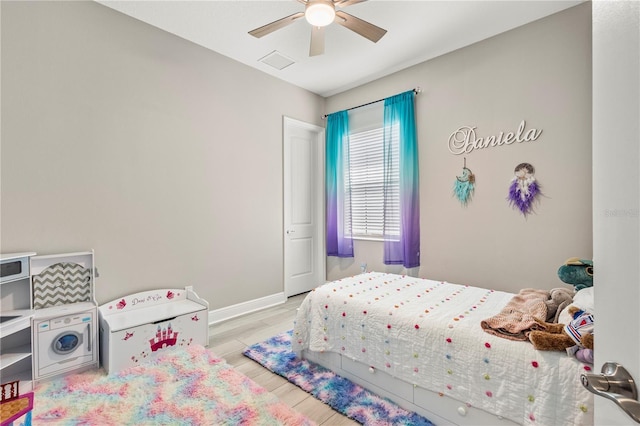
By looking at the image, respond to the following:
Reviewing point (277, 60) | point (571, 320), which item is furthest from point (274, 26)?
point (571, 320)

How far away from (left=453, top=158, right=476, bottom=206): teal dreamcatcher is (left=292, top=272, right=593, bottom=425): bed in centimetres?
100

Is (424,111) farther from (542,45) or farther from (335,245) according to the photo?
(335,245)

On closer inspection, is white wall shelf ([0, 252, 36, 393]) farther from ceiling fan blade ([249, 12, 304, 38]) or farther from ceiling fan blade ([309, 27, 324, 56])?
ceiling fan blade ([309, 27, 324, 56])

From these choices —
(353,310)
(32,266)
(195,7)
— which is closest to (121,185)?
(32,266)

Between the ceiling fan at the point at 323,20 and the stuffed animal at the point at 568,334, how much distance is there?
2.05 m

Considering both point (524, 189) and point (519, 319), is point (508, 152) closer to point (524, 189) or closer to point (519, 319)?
point (524, 189)

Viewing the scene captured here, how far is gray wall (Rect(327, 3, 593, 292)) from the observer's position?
2443 millimetres

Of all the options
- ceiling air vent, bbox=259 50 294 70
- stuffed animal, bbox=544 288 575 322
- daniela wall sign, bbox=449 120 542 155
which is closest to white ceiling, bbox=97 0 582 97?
ceiling air vent, bbox=259 50 294 70

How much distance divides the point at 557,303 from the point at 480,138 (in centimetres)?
174

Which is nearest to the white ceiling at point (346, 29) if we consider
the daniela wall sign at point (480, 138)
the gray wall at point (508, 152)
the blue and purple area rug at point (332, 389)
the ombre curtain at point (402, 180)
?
the gray wall at point (508, 152)

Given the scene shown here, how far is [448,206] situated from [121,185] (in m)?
3.10

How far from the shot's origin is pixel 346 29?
2.80 metres

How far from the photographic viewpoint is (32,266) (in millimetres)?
2143

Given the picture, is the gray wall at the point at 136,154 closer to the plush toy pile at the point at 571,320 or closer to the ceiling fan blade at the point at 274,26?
the ceiling fan blade at the point at 274,26
